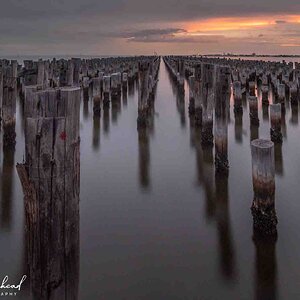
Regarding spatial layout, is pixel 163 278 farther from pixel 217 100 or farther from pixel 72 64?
pixel 72 64

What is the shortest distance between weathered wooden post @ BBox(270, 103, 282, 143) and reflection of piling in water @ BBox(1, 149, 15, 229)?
6.27 m

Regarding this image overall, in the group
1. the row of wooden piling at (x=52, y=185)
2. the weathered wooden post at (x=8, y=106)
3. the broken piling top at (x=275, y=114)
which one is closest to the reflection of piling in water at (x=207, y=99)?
the broken piling top at (x=275, y=114)

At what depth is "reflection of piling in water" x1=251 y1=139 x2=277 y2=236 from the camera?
182 inches

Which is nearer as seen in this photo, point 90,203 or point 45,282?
point 45,282

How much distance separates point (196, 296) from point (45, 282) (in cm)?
158

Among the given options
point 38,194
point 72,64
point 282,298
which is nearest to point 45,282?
point 38,194

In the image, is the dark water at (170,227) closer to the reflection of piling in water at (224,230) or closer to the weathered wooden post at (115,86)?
the reflection of piling in water at (224,230)

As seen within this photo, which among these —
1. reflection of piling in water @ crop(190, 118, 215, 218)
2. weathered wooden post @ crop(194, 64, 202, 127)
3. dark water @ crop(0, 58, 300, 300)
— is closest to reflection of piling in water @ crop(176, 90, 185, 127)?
weathered wooden post @ crop(194, 64, 202, 127)

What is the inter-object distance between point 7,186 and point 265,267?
14.9 ft

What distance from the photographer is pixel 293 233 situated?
4660 mm

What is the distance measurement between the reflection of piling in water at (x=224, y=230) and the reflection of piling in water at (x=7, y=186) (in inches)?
112

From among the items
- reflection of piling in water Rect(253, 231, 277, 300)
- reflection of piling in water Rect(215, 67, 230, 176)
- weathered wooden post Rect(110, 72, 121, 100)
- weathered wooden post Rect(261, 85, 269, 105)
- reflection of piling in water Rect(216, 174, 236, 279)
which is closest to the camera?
reflection of piling in water Rect(253, 231, 277, 300)

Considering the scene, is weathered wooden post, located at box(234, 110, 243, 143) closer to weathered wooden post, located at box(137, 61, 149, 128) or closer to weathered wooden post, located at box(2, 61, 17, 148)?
weathered wooden post, located at box(137, 61, 149, 128)

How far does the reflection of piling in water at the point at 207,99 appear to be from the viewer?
7.65 m
